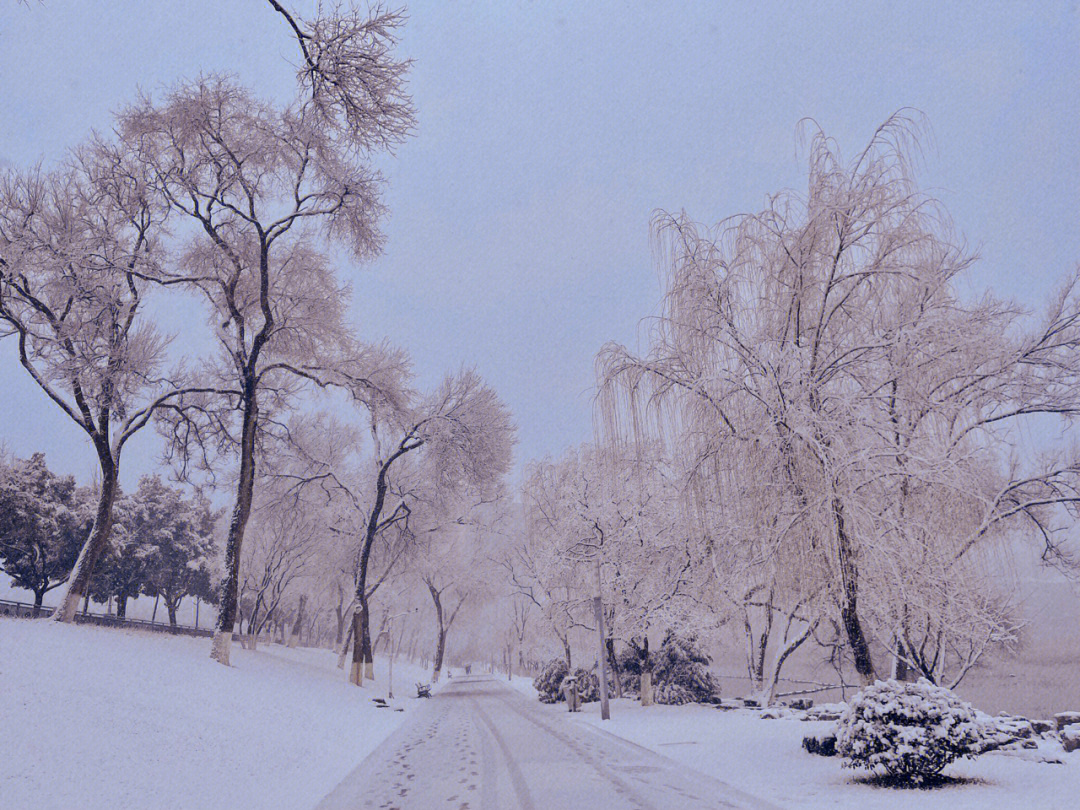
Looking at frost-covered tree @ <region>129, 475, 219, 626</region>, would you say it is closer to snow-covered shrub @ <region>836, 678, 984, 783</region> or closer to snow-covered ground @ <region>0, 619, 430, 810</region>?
snow-covered ground @ <region>0, 619, 430, 810</region>

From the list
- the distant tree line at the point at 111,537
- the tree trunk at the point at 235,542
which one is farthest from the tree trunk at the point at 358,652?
the distant tree line at the point at 111,537

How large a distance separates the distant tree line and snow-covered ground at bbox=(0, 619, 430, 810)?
2215cm

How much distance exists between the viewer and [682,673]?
1081 inches

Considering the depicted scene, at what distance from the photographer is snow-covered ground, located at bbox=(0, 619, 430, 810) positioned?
6.48 metres

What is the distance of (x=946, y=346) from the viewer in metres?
9.80

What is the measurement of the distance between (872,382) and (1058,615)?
2213 cm

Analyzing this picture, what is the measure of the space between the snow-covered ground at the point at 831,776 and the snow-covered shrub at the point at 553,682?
17636mm

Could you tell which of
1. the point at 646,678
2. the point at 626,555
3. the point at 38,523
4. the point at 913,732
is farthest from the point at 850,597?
the point at 38,523

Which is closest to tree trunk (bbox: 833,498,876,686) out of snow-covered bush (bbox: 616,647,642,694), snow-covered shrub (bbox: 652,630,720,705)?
snow-covered shrub (bbox: 652,630,720,705)

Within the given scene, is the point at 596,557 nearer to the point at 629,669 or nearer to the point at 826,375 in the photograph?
the point at 629,669

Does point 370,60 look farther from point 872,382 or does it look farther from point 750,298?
point 872,382

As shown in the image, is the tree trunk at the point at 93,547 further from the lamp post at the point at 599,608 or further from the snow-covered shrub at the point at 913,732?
the snow-covered shrub at the point at 913,732

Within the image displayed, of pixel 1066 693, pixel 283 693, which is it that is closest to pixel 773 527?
pixel 283 693

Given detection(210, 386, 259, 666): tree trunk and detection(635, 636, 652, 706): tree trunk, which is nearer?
detection(210, 386, 259, 666): tree trunk
